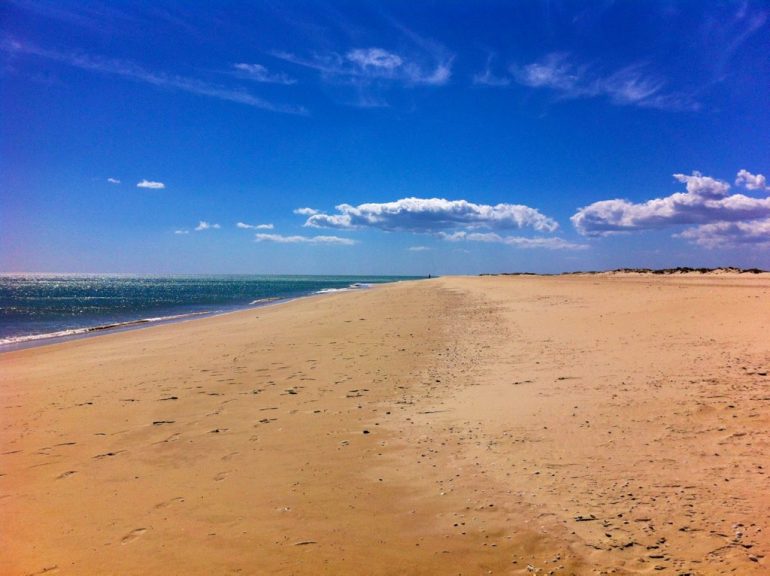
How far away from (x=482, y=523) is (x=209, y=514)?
2.91 meters

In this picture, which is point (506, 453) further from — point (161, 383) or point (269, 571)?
point (161, 383)

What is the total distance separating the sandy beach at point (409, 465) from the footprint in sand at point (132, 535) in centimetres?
2

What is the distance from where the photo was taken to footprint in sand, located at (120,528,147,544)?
15.3 feet

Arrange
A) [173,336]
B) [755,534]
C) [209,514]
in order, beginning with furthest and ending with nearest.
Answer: [173,336] → [209,514] → [755,534]

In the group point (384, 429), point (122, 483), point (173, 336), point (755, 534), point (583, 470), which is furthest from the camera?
point (173, 336)

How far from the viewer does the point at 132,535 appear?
4766 millimetres

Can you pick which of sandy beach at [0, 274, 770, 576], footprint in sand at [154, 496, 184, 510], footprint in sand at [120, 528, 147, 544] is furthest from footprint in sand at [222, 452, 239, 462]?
footprint in sand at [120, 528, 147, 544]

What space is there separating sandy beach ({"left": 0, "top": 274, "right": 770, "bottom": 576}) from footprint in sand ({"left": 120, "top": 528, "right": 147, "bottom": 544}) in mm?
20

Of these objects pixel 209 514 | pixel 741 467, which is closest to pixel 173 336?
pixel 209 514

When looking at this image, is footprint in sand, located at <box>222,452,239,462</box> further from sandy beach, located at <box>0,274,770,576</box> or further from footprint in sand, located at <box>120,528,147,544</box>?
footprint in sand, located at <box>120,528,147,544</box>

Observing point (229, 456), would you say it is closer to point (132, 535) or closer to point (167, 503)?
point (167, 503)

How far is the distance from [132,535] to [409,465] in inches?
126

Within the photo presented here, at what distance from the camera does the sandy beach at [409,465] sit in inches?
167

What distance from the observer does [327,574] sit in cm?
404
